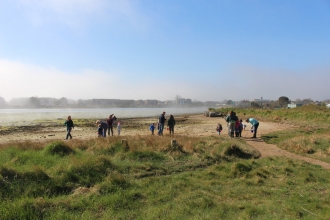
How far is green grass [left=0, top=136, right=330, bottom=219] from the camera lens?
558cm

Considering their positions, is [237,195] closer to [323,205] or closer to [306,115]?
[323,205]

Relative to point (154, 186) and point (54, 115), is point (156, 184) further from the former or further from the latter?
point (54, 115)

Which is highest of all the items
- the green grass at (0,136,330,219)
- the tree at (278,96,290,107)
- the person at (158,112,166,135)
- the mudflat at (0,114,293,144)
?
the tree at (278,96,290,107)

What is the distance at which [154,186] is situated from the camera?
736cm

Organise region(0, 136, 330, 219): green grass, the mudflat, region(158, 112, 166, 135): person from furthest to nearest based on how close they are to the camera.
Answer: the mudflat < region(158, 112, 166, 135): person < region(0, 136, 330, 219): green grass

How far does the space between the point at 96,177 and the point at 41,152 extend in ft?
13.0

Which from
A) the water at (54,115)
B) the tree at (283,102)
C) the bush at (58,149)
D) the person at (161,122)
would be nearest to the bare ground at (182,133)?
the person at (161,122)

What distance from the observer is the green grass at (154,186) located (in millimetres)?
5582

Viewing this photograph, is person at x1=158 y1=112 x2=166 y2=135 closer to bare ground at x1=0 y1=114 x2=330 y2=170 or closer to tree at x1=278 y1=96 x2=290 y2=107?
bare ground at x1=0 y1=114 x2=330 y2=170

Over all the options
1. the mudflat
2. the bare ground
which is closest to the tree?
the mudflat

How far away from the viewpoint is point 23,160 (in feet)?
31.3

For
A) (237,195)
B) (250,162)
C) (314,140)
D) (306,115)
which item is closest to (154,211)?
(237,195)

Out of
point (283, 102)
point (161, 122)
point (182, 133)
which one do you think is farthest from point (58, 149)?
point (283, 102)

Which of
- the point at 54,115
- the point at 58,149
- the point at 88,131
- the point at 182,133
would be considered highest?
the point at 58,149
